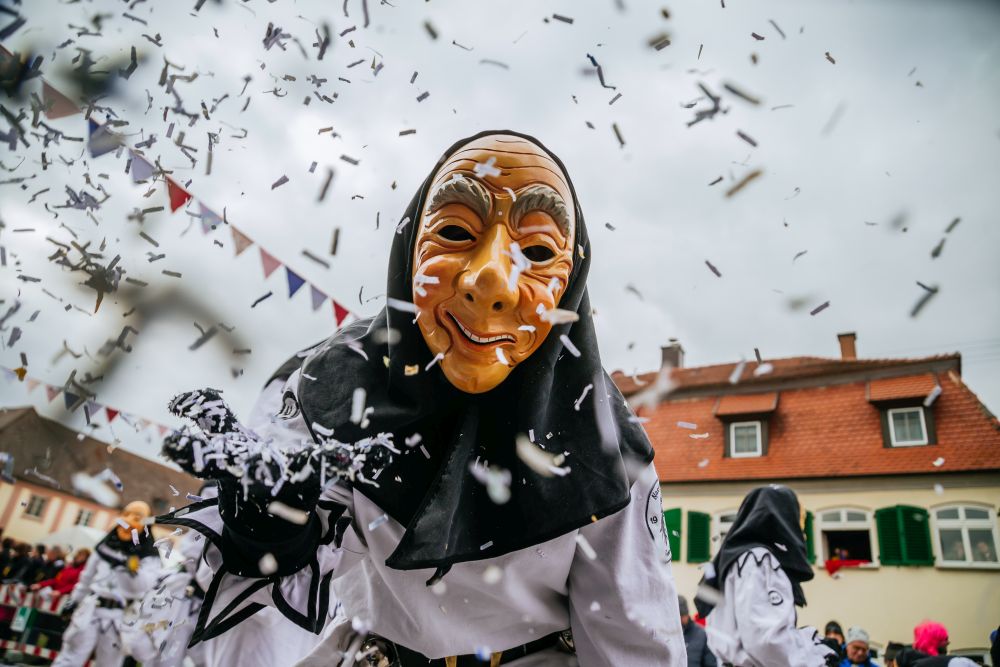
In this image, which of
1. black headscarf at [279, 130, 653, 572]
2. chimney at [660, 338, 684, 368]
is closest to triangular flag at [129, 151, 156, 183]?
black headscarf at [279, 130, 653, 572]

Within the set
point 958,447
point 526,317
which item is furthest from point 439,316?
point 958,447

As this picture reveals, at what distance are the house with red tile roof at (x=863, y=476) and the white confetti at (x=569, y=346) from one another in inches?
525

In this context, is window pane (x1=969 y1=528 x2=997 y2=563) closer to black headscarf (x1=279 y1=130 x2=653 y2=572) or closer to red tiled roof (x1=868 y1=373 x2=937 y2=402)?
red tiled roof (x1=868 y1=373 x2=937 y2=402)

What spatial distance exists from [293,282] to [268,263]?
0.26m

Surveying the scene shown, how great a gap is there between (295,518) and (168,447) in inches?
15.5

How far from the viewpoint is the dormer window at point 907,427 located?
1652 cm

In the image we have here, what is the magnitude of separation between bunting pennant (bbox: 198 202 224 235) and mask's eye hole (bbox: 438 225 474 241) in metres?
4.11

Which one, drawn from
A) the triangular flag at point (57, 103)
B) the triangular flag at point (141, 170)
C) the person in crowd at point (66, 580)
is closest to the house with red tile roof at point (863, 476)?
the person in crowd at point (66, 580)

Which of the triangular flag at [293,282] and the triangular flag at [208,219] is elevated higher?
the triangular flag at [208,219]

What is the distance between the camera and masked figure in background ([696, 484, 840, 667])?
15.2ft

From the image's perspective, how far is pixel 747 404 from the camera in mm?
18281

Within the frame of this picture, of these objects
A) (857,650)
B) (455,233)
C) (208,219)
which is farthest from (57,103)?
(857,650)

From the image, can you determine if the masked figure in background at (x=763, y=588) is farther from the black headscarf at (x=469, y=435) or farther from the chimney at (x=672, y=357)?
the chimney at (x=672, y=357)

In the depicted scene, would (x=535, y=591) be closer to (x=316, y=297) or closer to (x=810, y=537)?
(x=316, y=297)
